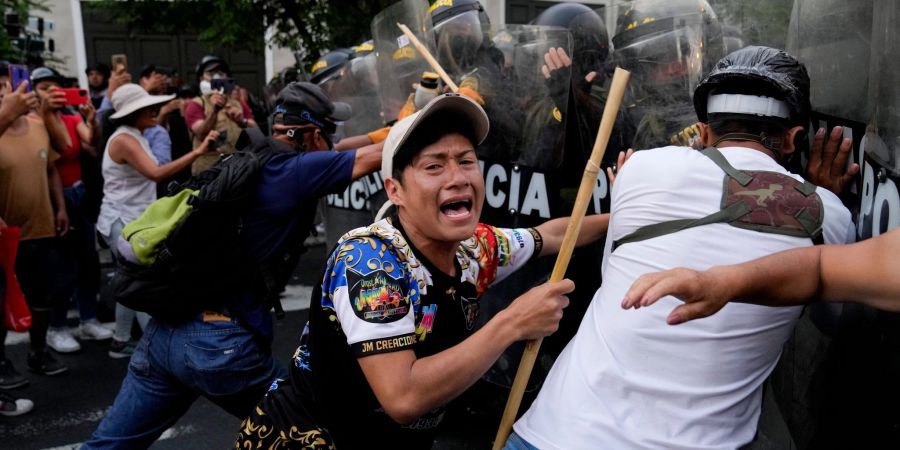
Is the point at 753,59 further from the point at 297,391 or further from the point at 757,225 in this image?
the point at 297,391

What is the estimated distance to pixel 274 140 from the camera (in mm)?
3143

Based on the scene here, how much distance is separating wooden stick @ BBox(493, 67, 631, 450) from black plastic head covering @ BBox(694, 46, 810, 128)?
0.85 ft

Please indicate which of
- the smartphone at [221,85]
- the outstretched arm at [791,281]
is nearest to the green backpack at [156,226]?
the outstretched arm at [791,281]

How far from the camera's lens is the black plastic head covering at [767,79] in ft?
6.15

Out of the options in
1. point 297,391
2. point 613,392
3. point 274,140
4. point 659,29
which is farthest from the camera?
point 274,140

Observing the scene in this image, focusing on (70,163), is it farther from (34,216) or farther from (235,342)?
(235,342)

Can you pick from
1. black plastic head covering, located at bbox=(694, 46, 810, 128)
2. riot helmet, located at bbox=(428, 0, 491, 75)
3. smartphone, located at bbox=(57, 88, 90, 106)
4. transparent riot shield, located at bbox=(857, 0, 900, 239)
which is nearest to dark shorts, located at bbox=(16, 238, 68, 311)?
smartphone, located at bbox=(57, 88, 90, 106)

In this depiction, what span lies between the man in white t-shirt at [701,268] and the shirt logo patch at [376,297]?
A: 0.44 meters

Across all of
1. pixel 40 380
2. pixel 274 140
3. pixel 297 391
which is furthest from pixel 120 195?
pixel 297 391

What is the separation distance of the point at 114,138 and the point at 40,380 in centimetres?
164

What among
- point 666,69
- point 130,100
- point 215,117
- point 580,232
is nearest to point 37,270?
point 130,100

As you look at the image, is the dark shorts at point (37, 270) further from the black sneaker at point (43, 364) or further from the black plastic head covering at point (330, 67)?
the black plastic head covering at point (330, 67)

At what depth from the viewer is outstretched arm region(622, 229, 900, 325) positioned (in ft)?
4.32

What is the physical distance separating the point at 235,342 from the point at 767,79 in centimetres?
200
